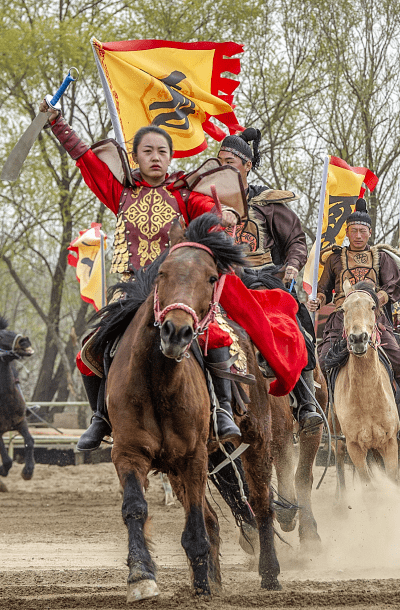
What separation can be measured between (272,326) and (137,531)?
2.25m

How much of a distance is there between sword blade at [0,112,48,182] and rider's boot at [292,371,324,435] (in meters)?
3.17

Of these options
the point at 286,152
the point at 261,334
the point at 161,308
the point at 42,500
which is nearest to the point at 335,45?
the point at 286,152

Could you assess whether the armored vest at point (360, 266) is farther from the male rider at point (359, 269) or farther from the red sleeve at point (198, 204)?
the red sleeve at point (198, 204)

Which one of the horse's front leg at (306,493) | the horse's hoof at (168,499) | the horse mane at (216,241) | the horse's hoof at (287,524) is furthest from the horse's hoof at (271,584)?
the horse's hoof at (168,499)

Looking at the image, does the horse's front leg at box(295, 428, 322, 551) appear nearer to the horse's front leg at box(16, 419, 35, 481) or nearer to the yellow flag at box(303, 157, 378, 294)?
the yellow flag at box(303, 157, 378, 294)

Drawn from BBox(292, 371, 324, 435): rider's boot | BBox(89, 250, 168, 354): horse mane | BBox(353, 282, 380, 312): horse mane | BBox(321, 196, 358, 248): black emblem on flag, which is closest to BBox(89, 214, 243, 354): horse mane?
BBox(89, 250, 168, 354): horse mane

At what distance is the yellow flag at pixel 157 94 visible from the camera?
7.91m

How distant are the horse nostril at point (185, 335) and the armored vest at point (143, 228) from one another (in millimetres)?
1428

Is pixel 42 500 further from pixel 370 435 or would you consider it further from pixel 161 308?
pixel 161 308

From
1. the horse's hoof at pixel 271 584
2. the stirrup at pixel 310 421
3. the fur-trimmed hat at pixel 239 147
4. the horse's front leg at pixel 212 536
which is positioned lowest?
the horse's hoof at pixel 271 584

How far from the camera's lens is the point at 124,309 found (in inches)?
198

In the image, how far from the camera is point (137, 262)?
5379mm

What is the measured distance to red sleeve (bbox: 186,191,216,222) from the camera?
5.40m

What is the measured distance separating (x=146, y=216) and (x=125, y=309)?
69 centimetres
